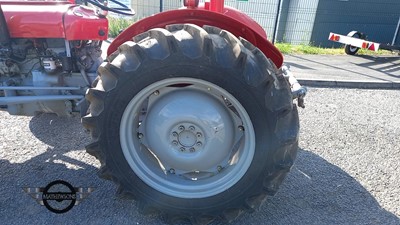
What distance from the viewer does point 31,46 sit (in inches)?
111

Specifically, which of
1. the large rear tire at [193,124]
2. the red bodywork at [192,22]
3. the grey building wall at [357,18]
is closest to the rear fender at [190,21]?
the red bodywork at [192,22]

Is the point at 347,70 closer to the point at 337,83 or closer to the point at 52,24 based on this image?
the point at 337,83

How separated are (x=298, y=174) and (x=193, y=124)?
1300 millimetres

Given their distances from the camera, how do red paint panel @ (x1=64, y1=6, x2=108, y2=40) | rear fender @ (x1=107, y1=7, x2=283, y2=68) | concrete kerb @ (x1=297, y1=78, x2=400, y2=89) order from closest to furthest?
1. rear fender @ (x1=107, y1=7, x2=283, y2=68)
2. red paint panel @ (x1=64, y1=6, x2=108, y2=40)
3. concrete kerb @ (x1=297, y1=78, x2=400, y2=89)

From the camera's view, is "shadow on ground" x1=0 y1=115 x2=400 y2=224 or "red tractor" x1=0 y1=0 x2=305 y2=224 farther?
"shadow on ground" x1=0 y1=115 x2=400 y2=224

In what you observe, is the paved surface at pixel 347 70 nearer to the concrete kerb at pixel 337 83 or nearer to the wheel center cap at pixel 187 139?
the concrete kerb at pixel 337 83

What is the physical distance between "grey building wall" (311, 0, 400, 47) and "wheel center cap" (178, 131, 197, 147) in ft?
31.8

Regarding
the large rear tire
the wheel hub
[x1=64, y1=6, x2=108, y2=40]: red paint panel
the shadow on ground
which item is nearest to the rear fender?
A: the large rear tire

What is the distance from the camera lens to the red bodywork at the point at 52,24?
2.65 m

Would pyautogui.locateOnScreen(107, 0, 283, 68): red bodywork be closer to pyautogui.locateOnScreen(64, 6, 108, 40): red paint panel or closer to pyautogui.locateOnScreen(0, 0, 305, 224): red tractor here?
pyautogui.locateOnScreen(0, 0, 305, 224): red tractor

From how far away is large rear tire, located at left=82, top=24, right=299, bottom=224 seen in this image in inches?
77.6

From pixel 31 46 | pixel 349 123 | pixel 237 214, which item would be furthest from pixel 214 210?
pixel 349 123

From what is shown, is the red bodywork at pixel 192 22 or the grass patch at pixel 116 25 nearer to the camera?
the red bodywork at pixel 192 22

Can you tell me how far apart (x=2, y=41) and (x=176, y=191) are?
181 cm
